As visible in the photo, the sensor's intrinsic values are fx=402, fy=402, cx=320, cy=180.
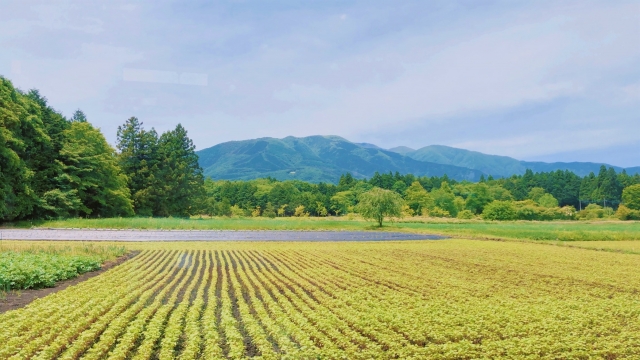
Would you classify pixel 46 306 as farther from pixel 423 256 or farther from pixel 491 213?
pixel 491 213

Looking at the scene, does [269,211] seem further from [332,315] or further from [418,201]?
[332,315]

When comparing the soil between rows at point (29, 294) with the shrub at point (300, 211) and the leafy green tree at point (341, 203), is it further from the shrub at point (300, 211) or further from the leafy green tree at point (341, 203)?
A: the leafy green tree at point (341, 203)

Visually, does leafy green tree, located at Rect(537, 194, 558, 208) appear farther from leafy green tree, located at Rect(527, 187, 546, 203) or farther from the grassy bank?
the grassy bank

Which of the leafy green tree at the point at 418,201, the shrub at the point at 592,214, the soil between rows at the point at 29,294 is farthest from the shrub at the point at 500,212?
the soil between rows at the point at 29,294

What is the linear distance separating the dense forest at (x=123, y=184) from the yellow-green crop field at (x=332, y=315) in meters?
36.8

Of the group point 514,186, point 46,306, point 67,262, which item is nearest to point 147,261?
point 67,262

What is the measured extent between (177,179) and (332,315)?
62572 millimetres

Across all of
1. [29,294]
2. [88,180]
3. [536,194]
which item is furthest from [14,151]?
[536,194]

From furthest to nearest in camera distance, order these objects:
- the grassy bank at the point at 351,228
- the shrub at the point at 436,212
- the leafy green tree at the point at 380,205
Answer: the shrub at the point at 436,212 < the leafy green tree at the point at 380,205 < the grassy bank at the point at 351,228

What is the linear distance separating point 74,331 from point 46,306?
2978 millimetres

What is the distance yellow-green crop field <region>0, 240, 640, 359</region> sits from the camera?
27.1 feet

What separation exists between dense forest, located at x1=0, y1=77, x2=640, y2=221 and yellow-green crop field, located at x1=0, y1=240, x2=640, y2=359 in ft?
121

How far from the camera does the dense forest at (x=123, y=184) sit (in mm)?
45938

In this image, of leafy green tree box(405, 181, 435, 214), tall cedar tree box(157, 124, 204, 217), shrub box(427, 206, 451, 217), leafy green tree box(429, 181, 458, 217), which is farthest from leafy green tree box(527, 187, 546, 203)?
tall cedar tree box(157, 124, 204, 217)
